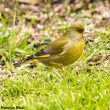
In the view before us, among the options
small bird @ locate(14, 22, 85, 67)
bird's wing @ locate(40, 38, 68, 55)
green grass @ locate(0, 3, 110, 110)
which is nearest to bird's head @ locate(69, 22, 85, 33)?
small bird @ locate(14, 22, 85, 67)

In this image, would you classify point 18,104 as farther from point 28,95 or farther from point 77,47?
point 77,47

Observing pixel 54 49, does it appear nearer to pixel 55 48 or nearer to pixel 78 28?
pixel 55 48

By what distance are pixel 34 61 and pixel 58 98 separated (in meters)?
2.00

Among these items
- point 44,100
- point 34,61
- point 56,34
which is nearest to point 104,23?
point 56,34

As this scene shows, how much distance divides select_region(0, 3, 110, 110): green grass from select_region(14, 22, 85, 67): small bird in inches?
5.0

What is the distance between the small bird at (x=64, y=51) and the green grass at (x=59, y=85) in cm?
13

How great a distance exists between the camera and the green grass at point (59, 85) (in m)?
5.70

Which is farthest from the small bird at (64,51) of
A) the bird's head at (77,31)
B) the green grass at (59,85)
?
the green grass at (59,85)

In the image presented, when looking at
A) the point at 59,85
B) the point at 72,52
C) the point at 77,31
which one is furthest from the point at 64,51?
the point at 59,85

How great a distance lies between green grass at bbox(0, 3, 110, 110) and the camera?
570cm

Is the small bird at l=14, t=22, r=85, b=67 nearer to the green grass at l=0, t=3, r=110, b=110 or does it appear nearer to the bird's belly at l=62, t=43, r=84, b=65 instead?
the bird's belly at l=62, t=43, r=84, b=65

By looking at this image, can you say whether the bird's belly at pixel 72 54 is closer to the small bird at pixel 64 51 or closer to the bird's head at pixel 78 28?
the small bird at pixel 64 51

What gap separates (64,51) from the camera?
7.45 metres

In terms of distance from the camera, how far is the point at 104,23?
35.6 feet
